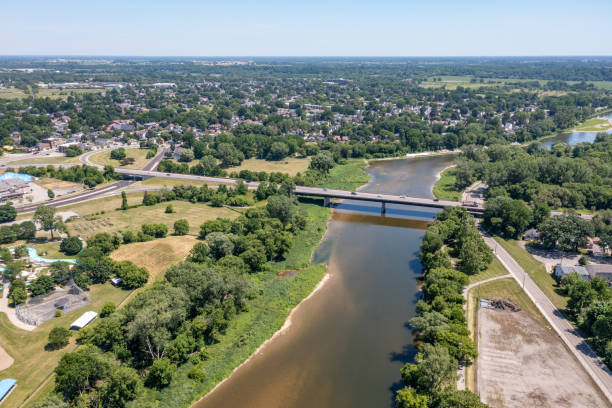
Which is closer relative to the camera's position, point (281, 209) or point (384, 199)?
point (281, 209)

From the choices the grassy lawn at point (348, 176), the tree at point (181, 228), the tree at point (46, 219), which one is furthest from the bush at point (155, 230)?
the grassy lawn at point (348, 176)

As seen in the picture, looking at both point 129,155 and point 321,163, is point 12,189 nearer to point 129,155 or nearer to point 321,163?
point 129,155

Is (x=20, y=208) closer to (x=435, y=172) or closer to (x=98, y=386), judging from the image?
(x=98, y=386)

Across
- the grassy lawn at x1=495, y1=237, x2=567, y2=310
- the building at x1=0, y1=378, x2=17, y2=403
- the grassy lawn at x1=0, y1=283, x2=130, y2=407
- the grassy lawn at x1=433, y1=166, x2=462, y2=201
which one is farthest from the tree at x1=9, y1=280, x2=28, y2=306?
the grassy lawn at x1=433, y1=166, x2=462, y2=201

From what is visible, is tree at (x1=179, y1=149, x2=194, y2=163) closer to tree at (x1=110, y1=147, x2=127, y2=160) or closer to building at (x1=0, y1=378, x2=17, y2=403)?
tree at (x1=110, y1=147, x2=127, y2=160)

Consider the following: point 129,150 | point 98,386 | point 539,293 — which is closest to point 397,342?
point 539,293

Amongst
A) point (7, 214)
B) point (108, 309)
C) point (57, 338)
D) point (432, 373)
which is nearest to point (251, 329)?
point (108, 309)

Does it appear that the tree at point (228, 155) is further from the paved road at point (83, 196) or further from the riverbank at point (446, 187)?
the riverbank at point (446, 187)
